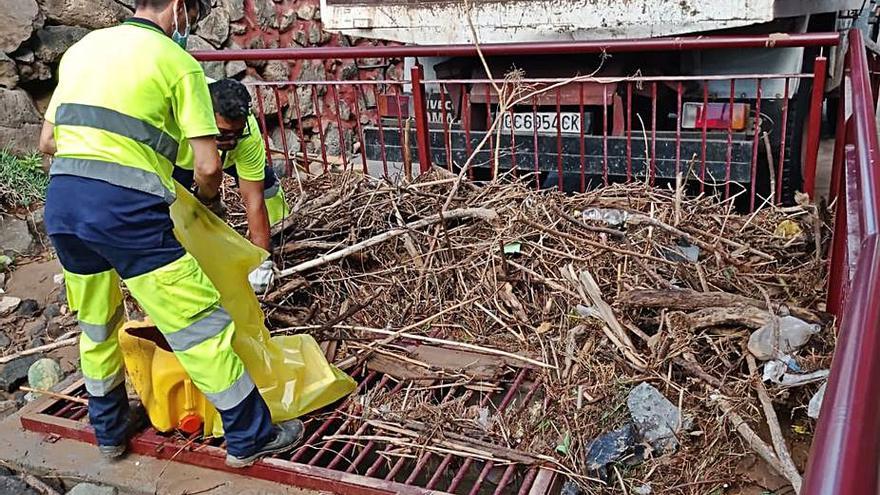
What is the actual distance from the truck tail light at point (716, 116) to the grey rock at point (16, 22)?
4.59 metres

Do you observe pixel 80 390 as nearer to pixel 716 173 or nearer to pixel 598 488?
pixel 598 488

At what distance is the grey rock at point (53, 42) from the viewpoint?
5.57 metres

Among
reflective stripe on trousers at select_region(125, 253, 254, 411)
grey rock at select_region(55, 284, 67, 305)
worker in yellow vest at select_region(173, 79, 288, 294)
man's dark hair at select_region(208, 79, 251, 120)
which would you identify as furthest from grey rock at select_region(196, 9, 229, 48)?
reflective stripe on trousers at select_region(125, 253, 254, 411)

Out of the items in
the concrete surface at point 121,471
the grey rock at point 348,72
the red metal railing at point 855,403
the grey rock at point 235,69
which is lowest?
the concrete surface at point 121,471

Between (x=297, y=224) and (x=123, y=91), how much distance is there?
183 centimetres

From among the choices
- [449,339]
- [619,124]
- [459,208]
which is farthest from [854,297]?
[619,124]

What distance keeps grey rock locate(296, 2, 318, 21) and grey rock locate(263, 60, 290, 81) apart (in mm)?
526

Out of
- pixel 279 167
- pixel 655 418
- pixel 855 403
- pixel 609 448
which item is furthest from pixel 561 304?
pixel 279 167

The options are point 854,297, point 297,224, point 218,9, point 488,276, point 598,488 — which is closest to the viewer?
point 854,297

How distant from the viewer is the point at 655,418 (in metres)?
2.69

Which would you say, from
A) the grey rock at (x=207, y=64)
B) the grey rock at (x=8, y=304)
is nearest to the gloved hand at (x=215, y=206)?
the grey rock at (x=8, y=304)

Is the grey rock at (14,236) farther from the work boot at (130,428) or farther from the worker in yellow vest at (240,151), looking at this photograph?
the worker in yellow vest at (240,151)

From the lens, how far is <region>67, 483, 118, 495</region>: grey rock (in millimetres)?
2775

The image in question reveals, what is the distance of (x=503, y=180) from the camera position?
15.1 feet
